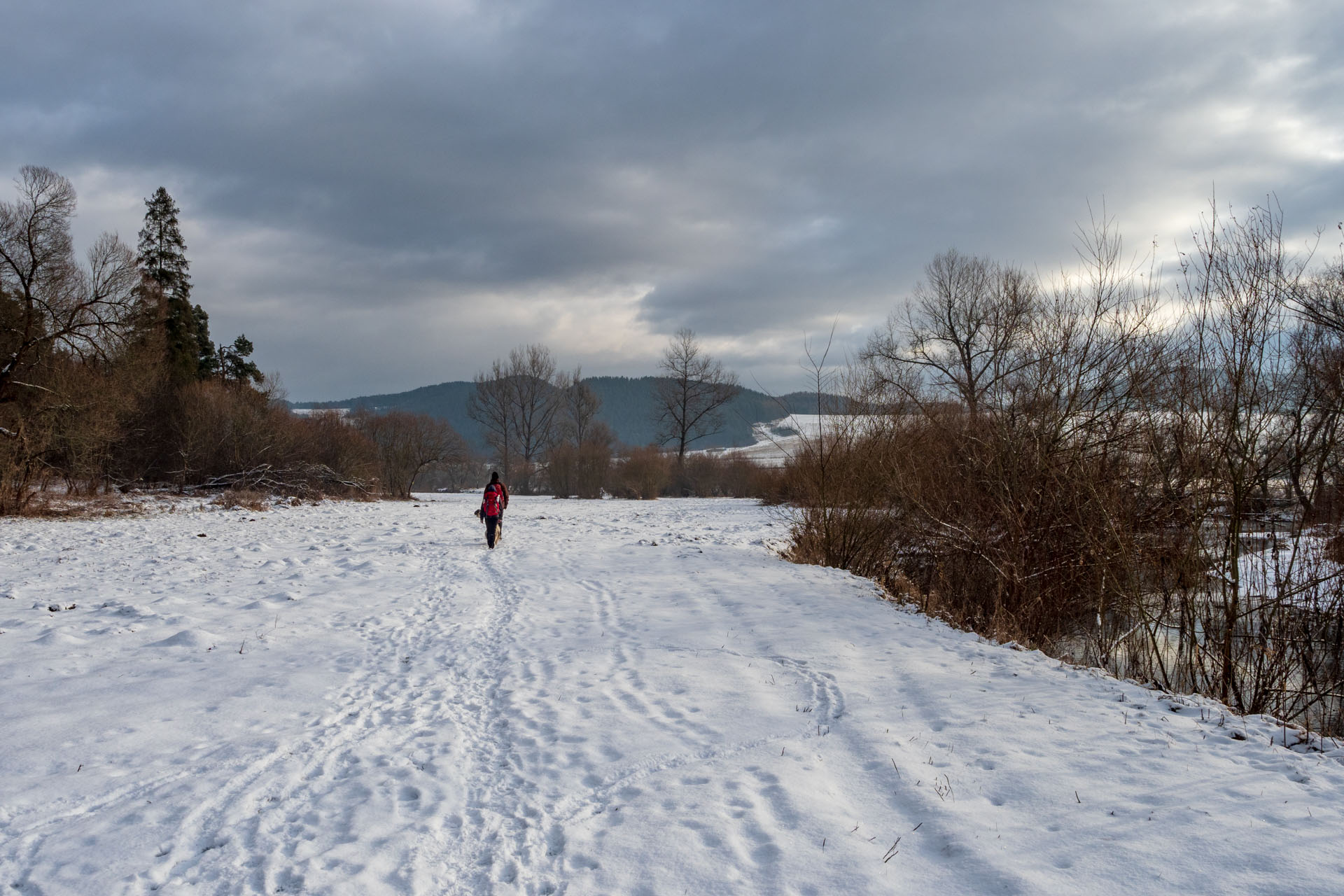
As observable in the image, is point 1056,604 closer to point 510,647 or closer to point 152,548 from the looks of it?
point 510,647

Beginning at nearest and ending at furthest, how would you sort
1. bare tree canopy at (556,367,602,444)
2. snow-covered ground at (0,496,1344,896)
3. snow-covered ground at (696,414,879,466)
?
snow-covered ground at (0,496,1344,896), snow-covered ground at (696,414,879,466), bare tree canopy at (556,367,602,444)

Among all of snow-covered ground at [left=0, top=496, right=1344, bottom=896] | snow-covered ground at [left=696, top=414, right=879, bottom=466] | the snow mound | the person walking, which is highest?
snow-covered ground at [left=696, top=414, right=879, bottom=466]

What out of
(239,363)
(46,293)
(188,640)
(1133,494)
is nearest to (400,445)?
(239,363)

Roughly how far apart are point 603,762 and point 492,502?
11610mm

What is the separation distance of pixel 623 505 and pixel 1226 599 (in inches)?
1212

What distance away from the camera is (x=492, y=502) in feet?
51.0

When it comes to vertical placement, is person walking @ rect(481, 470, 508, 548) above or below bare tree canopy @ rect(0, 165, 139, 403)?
below

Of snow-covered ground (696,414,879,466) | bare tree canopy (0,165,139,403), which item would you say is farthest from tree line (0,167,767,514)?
snow-covered ground (696,414,879,466)

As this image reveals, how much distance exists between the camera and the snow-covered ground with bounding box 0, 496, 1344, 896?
3301 mm

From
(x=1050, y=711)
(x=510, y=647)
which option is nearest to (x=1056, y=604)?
(x=1050, y=711)

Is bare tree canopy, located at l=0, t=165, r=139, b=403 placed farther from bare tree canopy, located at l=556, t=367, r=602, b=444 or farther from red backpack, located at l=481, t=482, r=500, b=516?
bare tree canopy, located at l=556, t=367, r=602, b=444

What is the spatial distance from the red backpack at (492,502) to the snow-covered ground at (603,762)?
647cm

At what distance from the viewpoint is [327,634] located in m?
7.70

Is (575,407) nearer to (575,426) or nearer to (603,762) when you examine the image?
(575,426)
